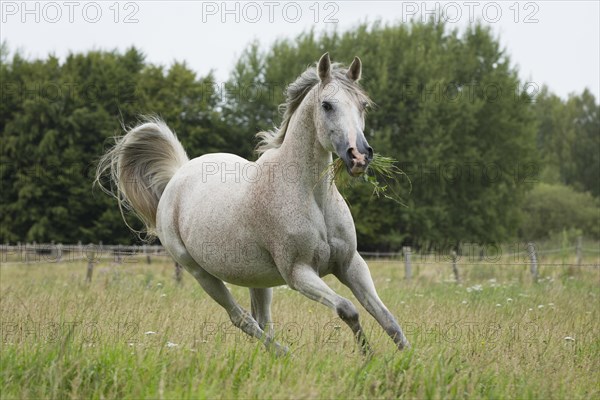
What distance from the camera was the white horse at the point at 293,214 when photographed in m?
5.16

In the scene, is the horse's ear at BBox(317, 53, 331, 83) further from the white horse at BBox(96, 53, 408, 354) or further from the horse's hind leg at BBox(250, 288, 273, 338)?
the horse's hind leg at BBox(250, 288, 273, 338)

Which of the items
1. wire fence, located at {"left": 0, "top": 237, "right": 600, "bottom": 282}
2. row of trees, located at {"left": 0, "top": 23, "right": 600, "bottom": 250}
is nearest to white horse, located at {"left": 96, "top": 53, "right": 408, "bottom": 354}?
wire fence, located at {"left": 0, "top": 237, "right": 600, "bottom": 282}

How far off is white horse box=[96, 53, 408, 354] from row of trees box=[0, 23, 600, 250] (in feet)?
69.3

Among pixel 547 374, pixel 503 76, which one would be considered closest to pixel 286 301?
pixel 547 374

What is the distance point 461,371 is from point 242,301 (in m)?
6.52

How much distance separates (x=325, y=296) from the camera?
513 centimetres

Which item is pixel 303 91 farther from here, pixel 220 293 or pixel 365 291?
pixel 220 293

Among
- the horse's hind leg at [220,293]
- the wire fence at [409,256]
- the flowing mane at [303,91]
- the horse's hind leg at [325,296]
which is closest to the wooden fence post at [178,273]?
the wire fence at [409,256]

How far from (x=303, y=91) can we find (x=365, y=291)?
168 cm

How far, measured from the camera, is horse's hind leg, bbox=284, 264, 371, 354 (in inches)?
199

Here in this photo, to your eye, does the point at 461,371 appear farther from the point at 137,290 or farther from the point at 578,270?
the point at 578,270

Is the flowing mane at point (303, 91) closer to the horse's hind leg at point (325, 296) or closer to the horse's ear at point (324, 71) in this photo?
the horse's ear at point (324, 71)

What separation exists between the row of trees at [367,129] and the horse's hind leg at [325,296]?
22.4 m

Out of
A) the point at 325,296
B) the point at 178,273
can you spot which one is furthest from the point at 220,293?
the point at 178,273
